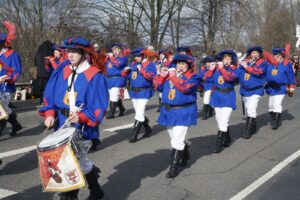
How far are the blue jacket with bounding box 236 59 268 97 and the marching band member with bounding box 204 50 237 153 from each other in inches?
37.0

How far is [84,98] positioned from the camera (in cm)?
402

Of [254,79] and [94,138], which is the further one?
[254,79]

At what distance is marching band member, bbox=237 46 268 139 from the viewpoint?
838 cm

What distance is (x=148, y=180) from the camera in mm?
5645

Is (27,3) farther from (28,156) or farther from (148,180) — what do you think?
(148,180)

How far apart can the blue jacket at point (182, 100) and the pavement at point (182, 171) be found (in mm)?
819

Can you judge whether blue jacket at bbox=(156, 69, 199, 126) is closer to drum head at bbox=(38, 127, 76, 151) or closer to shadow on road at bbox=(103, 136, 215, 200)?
shadow on road at bbox=(103, 136, 215, 200)

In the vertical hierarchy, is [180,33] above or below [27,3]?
below

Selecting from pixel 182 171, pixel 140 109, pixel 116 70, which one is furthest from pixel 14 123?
pixel 182 171

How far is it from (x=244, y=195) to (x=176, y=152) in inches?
45.4

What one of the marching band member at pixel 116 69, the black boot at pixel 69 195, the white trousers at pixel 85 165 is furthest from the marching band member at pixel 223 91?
the black boot at pixel 69 195

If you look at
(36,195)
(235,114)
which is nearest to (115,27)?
(235,114)

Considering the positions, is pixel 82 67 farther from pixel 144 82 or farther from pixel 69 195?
pixel 144 82

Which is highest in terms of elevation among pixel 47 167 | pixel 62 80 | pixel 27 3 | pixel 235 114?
pixel 27 3
